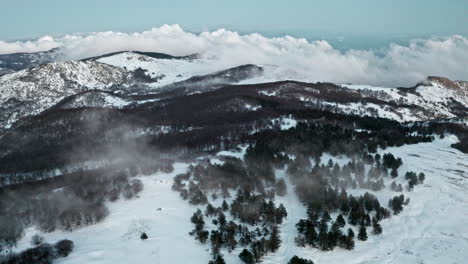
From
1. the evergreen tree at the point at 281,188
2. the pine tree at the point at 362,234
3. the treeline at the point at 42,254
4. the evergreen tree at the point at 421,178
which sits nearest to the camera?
the treeline at the point at 42,254

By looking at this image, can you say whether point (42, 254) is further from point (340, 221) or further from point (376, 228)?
point (376, 228)

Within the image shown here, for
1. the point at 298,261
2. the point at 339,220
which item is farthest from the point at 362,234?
the point at 298,261

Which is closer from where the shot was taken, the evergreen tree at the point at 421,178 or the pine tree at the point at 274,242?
the pine tree at the point at 274,242

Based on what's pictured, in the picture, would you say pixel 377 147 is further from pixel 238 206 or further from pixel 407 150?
→ pixel 238 206

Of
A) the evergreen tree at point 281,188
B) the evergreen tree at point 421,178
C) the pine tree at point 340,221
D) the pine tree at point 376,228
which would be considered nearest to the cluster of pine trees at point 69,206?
the evergreen tree at point 281,188

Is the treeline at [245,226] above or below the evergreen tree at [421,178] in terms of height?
below

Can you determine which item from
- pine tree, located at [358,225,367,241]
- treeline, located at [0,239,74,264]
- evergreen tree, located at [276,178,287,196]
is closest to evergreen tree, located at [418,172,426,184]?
pine tree, located at [358,225,367,241]

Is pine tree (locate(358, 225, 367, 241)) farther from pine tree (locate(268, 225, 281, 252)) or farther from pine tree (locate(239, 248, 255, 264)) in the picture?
pine tree (locate(239, 248, 255, 264))

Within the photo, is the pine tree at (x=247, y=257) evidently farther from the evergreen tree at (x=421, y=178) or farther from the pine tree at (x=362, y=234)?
the evergreen tree at (x=421, y=178)
